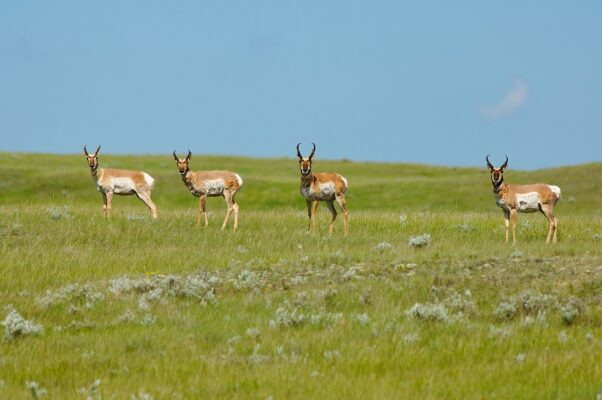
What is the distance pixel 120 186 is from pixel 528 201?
11.5m

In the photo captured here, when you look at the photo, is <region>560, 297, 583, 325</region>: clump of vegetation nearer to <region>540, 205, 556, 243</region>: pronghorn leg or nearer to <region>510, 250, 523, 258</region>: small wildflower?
<region>510, 250, 523, 258</region>: small wildflower

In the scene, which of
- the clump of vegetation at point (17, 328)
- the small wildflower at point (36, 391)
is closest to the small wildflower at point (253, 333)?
the clump of vegetation at point (17, 328)

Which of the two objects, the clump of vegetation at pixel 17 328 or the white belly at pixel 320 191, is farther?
the white belly at pixel 320 191

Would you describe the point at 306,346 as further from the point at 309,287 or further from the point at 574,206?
the point at 574,206

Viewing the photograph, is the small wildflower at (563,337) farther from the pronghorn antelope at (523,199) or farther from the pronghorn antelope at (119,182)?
the pronghorn antelope at (119,182)

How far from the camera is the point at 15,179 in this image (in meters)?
48.6

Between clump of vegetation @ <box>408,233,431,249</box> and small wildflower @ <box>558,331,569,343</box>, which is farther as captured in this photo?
clump of vegetation @ <box>408,233,431,249</box>

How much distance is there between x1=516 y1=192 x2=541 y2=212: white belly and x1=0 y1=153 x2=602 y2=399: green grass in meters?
1.04

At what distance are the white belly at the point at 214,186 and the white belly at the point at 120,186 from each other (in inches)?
104

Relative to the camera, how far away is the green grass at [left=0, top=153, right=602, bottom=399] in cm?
874

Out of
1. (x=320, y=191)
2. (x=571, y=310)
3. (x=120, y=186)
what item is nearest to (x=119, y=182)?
(x=120, y=186)

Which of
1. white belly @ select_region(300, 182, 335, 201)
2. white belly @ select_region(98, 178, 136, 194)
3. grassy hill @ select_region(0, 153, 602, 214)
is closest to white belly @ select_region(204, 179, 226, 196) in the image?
white belly @ select_region(98, 178, 136, 194)

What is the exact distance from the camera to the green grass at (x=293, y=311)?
8.74 m

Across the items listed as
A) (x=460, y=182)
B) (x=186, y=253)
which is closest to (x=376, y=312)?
(x=186, y=253)
